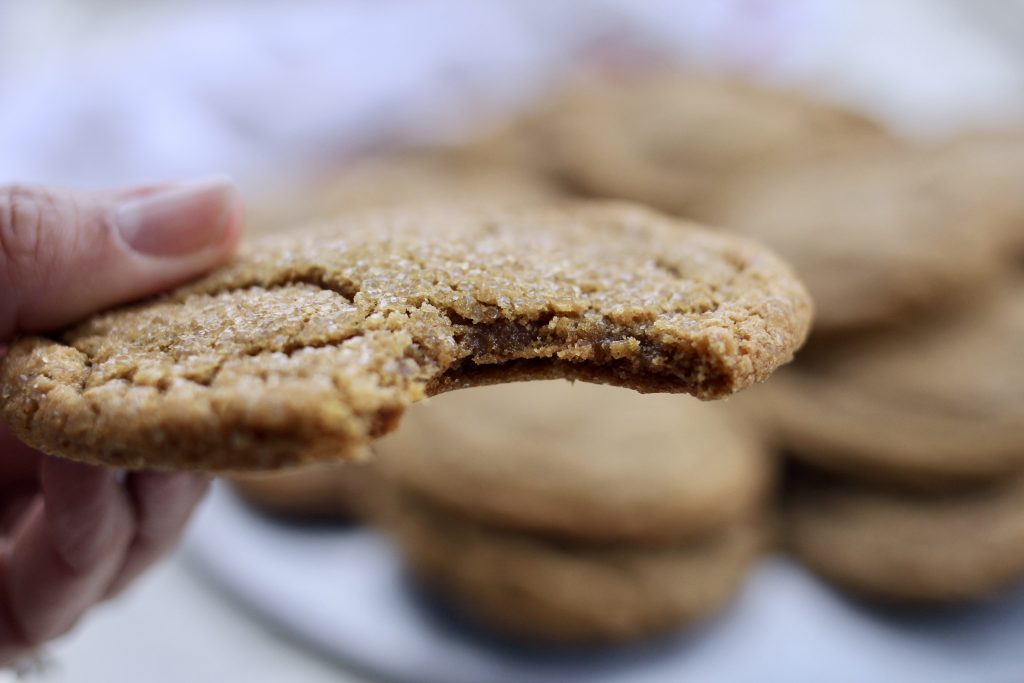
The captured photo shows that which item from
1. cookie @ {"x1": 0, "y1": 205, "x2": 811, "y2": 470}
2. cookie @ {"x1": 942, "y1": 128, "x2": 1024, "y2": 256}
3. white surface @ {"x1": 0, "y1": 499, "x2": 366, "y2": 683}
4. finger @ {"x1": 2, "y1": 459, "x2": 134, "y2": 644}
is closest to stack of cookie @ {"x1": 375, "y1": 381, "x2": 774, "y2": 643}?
white surface @ {"x1": 0, "y1": 499, "x2": 366, "y2": 683}

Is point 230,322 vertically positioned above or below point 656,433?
below

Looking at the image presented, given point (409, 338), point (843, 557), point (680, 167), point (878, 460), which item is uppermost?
point (680, 167)

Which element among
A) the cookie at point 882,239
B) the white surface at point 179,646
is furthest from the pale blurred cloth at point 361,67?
the white surface at point 179,646

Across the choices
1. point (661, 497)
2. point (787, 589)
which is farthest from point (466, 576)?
point (787, 589)

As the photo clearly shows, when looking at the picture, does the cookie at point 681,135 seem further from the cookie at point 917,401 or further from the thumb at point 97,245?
the thumb at point 97,245

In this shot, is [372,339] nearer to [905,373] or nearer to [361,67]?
[905,373]

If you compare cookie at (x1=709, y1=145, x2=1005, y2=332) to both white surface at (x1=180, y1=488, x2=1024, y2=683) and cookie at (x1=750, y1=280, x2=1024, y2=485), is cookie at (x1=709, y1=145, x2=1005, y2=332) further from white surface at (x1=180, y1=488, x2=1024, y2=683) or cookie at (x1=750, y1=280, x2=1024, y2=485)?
white surface at (x1=180, y1=488, x2=1024, y2=683)

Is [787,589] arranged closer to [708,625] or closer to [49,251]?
[708,625]
